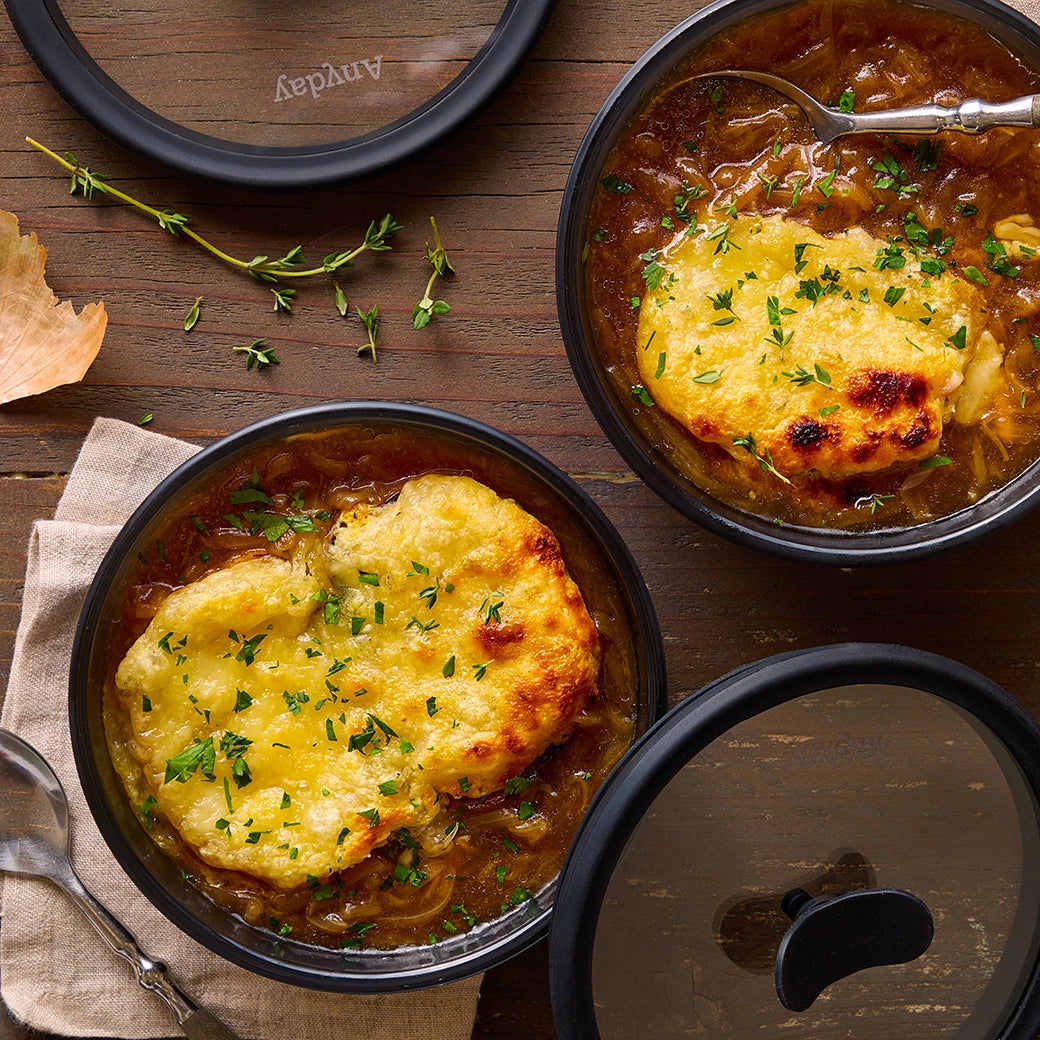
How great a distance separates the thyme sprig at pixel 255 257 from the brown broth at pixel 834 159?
52 cm

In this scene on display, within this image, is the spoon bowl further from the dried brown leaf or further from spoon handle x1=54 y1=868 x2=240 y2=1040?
the dried brown leaf

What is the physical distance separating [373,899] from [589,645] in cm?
68

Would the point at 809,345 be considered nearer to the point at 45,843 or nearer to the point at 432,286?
the point at 432,286

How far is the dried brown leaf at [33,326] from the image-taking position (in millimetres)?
2625

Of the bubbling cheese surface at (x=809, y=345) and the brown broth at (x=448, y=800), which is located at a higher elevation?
the bubbling cheese surface at (x=809, y=345)

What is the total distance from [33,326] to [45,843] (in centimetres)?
115

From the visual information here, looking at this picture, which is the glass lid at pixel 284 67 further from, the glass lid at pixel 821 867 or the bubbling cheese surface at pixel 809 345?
the glass lid at pixel 821 867

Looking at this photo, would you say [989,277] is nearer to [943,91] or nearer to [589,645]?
[943,91]

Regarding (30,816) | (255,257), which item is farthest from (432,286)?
(30,816)

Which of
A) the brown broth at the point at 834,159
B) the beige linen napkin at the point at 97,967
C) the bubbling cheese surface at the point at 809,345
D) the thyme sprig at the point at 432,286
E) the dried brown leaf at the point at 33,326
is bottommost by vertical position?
the beige linen napkin at the point at 97,967

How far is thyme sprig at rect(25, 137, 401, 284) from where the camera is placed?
104 inches

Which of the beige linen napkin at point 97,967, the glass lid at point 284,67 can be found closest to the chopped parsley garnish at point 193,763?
the beige linen napkin at point 97,967

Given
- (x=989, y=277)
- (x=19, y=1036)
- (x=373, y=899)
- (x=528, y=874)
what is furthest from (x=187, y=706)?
(x=989, y=277)

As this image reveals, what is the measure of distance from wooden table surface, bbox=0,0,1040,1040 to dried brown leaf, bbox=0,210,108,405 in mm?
51
